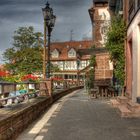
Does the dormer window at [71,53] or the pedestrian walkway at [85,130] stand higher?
the dormer window at [71,53]

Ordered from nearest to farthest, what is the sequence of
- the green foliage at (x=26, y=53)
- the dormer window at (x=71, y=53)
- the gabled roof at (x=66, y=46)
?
the green foliage at (x=26, y=53) → the dormer window at (x=71, y=53) → the gabled roof at (x=66, y=46)

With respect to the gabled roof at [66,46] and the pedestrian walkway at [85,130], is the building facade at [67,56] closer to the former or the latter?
the gabled roof at [66,46]

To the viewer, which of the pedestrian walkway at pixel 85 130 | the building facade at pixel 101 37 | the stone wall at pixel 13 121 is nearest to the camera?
the stone wall at pixel 13 121

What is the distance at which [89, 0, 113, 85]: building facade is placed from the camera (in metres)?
37.5

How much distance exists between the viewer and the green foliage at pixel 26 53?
219ft

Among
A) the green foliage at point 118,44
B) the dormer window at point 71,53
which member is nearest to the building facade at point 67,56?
the dormer window at point 71,53

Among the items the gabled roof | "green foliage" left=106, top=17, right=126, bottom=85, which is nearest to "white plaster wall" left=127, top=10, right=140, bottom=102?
"green foliage" left=106, top=17, right=126, bottom=85

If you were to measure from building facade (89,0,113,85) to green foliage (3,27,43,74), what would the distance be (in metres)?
14.1

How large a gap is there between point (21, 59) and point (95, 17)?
Result: 22512mm

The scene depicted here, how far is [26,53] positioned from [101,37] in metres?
23.1

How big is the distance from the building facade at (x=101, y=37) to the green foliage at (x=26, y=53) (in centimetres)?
1406

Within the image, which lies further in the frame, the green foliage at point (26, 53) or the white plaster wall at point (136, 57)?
the green foliage at point (26, 53)

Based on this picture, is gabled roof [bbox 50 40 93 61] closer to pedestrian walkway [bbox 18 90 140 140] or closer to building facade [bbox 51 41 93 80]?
building facade [bbox 51 41 93 80]

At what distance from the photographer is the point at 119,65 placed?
2683cm
